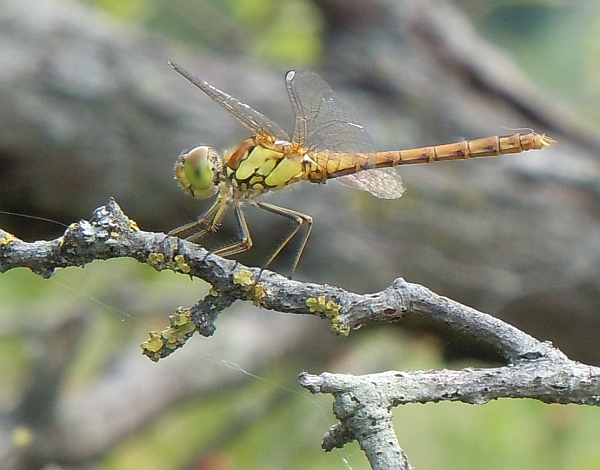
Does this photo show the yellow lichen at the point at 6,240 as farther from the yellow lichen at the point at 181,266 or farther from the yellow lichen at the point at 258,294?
the yellow lichen at the point at 258,294

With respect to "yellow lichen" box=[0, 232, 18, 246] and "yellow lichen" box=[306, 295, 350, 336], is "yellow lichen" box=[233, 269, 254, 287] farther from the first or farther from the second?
"yellow lichen" box=[0, 232, 18, 246]

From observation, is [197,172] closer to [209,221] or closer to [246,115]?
[209,221]

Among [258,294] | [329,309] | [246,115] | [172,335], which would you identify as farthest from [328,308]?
[246,115]

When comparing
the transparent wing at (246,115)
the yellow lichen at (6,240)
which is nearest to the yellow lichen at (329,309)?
the yellow lichen at (6,240)

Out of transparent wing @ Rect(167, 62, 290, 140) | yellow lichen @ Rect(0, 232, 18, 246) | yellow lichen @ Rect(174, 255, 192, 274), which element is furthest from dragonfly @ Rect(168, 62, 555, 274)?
yellow lichen @ Rect(0, 232, 18, 246)

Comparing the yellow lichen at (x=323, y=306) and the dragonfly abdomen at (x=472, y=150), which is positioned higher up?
the dragonfly abdomen at (x=472, y=150)
